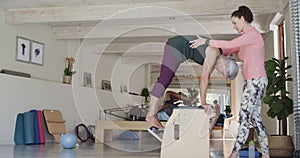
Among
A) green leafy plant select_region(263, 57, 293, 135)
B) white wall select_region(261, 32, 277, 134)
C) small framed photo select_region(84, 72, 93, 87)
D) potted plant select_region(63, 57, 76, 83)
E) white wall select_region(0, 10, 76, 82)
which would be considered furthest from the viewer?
small framed photo select_region(84, 72, 93, 87)

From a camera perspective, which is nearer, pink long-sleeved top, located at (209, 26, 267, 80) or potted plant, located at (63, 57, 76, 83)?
pink long-sleeved top, located at (209, 26, 267, 80)

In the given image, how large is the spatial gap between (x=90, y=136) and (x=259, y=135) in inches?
192

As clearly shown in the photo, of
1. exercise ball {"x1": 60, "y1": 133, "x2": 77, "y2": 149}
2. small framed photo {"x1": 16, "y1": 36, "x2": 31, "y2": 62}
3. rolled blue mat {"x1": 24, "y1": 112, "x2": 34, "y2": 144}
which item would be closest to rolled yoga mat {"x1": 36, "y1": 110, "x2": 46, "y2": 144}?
rolled blue mat {"x1": 24, "y1": 112, "x2": 34, "y2": 144}

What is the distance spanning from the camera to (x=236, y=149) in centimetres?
333

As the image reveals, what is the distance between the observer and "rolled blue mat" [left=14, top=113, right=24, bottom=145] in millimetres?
6473

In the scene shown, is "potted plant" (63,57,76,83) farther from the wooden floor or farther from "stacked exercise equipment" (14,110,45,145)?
the wooden floor

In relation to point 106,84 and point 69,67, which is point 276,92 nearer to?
point 69,67

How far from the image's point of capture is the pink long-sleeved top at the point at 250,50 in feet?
10.0

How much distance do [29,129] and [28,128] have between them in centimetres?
2

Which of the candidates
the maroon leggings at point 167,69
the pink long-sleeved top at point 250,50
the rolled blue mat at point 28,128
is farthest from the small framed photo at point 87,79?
the maroon leggings at point 167,69

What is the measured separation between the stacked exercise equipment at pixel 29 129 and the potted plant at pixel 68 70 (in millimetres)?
1488

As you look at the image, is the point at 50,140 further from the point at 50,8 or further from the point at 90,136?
the point at 50,8

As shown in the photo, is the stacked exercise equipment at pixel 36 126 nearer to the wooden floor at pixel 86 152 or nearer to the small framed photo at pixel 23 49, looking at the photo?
the wooden floor at pixel 86 152

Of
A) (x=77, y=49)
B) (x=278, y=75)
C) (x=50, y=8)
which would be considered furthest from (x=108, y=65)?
(x=278, y=75)
